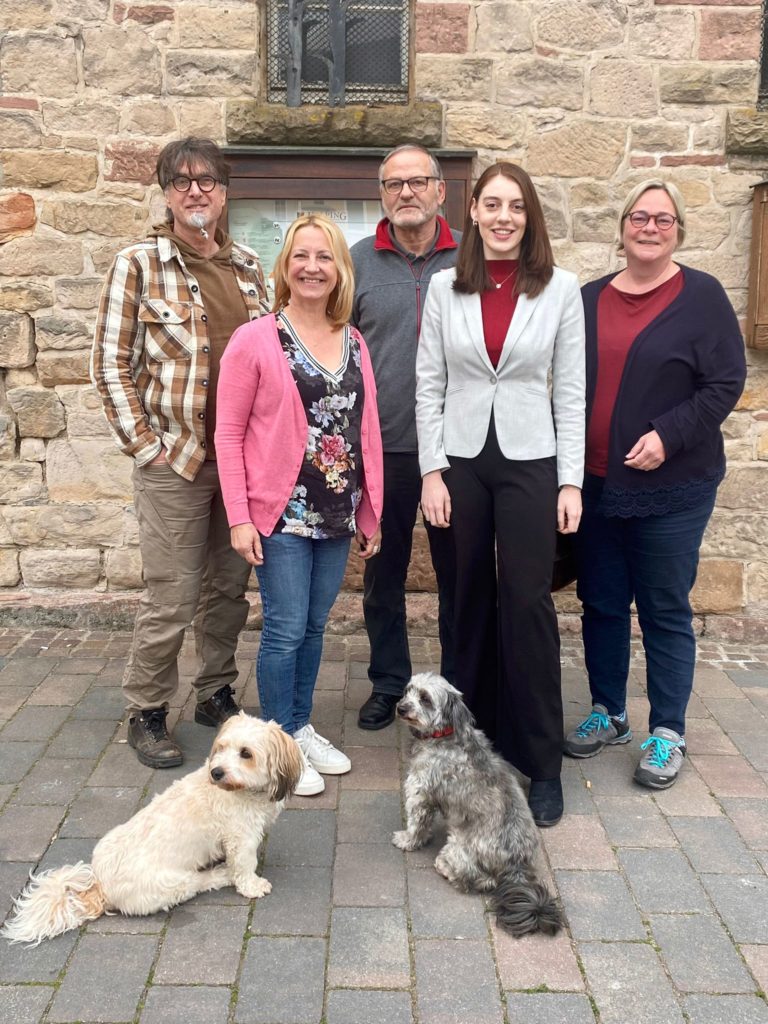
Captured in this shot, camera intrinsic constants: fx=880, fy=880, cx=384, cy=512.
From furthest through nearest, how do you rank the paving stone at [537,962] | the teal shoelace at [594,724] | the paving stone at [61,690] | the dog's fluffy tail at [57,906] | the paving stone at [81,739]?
the paving stone at [61,690] < the teal shoelace at [594,724] < the paving stone at [81,739] < the dog's fluffy tail at [57,906] < the paving stone at [537,962]

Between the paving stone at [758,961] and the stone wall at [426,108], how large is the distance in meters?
A: 3.22

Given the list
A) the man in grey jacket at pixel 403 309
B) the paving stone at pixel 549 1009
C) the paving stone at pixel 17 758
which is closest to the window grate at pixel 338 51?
the man in grey jacket at pixel 403 309

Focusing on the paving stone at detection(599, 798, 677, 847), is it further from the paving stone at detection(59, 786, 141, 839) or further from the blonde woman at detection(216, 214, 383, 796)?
the paving stone at detection(59, 786, 141, 839)

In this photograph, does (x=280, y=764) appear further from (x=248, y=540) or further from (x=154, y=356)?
(x=154, y=356)

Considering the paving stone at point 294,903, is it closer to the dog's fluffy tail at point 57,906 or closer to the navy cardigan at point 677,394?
the dog's fluffy tail at point 57,906

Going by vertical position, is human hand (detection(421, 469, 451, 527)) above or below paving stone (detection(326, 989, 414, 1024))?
above

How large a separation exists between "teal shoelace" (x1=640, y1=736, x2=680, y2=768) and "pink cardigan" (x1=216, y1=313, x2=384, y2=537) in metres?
1.77

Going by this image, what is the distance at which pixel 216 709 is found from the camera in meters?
3.90

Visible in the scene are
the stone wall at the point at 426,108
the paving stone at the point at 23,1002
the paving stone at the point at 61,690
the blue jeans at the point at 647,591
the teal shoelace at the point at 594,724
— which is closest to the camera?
the paving stone at the point at 23,1002

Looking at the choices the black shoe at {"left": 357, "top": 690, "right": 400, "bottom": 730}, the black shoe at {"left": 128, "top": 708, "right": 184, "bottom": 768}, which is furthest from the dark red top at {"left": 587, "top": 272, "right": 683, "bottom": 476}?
the black shoe at {"left": 128, "top": 708, "right": 184, "bottom": 768}

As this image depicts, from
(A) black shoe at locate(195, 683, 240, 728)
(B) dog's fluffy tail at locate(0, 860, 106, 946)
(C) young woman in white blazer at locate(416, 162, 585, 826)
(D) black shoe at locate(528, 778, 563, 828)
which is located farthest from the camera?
(A) black shoe at locate(195, 683, 240, 728)

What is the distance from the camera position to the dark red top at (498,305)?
10.0 feet

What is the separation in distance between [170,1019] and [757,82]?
16.9ft

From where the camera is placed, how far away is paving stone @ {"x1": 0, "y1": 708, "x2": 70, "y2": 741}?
12.4ft
